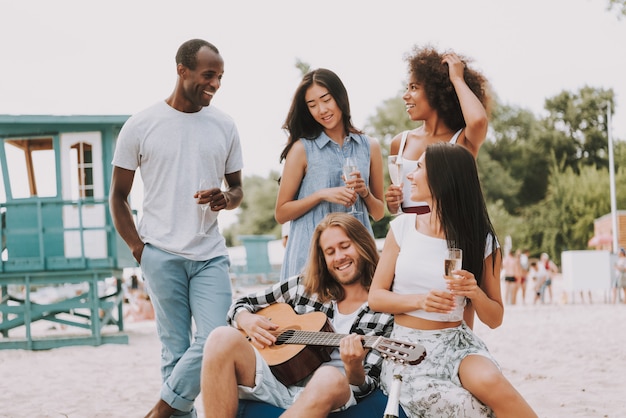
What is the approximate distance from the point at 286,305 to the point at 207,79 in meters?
1.34

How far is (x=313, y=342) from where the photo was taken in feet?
13.4

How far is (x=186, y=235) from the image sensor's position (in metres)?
4.97

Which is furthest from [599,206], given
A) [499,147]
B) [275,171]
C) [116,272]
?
[116,272]

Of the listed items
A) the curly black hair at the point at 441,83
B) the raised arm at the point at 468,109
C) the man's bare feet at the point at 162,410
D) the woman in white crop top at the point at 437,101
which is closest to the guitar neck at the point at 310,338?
the woman in white crop top at the point at 437,101

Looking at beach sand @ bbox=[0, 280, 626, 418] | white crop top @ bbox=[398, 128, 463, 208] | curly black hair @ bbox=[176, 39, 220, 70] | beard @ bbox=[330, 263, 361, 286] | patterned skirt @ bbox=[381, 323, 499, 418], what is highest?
curly black hair @ bbox=[176, 39, 220, 70]

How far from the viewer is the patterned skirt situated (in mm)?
3615

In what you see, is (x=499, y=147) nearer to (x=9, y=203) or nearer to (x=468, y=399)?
(x=9, y=203)

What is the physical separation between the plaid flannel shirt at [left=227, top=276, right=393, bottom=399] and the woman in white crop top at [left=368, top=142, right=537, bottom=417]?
10cm

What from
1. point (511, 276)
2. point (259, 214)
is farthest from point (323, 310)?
point (259, 214)

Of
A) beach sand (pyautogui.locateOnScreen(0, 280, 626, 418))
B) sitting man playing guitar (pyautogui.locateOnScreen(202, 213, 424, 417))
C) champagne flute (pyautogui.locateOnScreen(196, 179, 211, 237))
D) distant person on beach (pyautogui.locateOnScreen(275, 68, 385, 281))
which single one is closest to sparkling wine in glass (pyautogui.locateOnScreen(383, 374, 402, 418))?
sitting man playing guitar (pyautogui.locateOnScreen(202, 213, 424, 417))

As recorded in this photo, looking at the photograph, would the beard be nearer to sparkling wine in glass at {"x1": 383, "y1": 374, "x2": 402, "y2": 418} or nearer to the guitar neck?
the guitar neck

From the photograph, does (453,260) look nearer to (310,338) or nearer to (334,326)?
(310,338)

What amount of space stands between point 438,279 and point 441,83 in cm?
132

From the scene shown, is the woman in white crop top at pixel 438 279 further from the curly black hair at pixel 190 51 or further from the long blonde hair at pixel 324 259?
the curly black hair at pixel 190 51
